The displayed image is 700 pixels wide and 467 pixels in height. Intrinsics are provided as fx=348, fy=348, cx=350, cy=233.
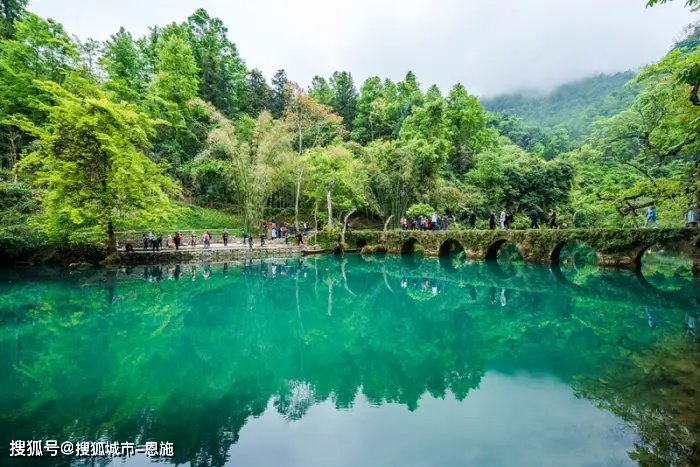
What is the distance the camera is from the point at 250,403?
4.94 metres

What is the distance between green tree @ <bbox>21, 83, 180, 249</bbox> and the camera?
15.7 metres

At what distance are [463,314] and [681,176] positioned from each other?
34.3 feet

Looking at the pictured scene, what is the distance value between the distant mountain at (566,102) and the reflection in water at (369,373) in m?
62.8

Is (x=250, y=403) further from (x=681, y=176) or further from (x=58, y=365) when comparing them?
(x=681, y=176)

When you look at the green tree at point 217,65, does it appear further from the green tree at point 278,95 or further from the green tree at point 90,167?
the green tree at point 90,167

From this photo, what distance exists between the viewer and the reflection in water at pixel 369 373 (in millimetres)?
3990

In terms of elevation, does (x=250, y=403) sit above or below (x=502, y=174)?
Answer: below

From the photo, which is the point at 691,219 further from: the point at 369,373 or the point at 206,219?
the point at 206,219

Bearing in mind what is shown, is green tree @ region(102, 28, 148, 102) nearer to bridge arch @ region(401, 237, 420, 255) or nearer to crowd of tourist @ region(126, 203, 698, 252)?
crowd of tourist @ region(126, 203, 698, 252)

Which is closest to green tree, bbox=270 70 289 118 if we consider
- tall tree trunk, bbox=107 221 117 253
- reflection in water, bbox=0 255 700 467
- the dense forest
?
the dense forest

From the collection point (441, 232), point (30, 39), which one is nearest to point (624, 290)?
point (441, 232)

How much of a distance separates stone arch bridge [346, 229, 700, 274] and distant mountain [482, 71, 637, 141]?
50401 millimetres

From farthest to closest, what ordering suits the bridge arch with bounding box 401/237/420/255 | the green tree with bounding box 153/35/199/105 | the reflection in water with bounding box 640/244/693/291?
the green tree with bounding box 153/35/199/105
the bridge arch with bounding box 401/237/420/255
the reflection in water with bounding box 640/244/693/291

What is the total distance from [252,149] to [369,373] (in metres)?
24.1
